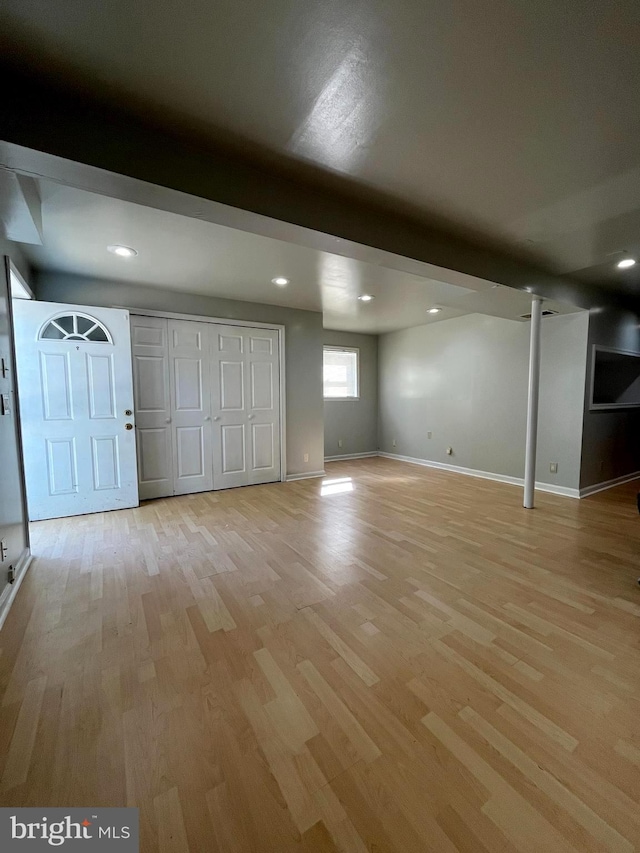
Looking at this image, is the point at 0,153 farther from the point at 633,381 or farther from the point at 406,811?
the point at 633,381

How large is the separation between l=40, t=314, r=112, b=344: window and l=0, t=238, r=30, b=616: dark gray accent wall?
32.7 inches

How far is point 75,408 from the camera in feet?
12.1

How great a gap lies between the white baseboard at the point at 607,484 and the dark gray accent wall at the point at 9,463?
581 centimetres

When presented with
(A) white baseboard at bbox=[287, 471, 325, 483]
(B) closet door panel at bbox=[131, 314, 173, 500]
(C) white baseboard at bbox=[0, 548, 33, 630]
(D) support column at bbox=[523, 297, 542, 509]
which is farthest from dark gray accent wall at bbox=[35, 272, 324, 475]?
(D) support column at bbox=[523, 297, 542, 509]

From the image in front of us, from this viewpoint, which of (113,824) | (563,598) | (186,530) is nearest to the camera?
(113,824)

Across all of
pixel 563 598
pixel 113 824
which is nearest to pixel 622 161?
pixel 563 598

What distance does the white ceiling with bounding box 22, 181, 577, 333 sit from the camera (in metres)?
2.50

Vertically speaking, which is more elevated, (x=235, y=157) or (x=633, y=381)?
(x=235, y=157)

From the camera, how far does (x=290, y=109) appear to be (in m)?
1.58

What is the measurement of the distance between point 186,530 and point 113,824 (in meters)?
2.42

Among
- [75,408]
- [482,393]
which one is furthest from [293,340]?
[482,393]

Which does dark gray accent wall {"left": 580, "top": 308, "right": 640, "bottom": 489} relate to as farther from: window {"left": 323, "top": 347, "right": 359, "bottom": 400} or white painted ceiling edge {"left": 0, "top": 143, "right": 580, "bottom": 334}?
window {"left": 323, "top": 347, "right": 359, "bottom": 400}

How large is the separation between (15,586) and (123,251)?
2783 mm

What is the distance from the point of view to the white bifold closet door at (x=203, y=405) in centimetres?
434
